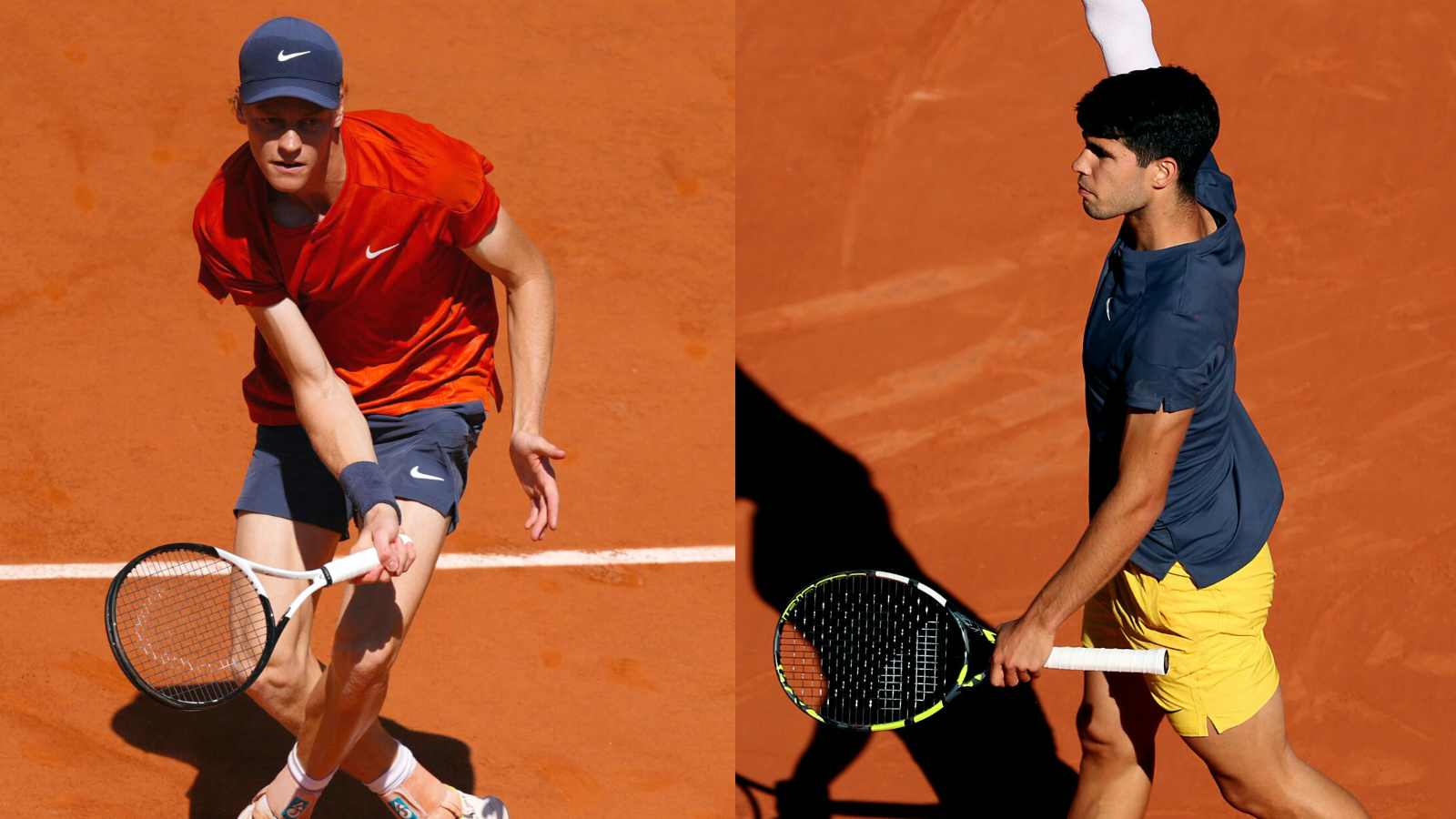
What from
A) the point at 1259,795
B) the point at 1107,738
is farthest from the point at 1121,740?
the point at 1259,795

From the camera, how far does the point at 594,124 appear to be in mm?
7848

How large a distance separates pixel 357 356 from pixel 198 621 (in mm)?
963

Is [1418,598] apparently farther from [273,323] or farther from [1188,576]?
[273,323]

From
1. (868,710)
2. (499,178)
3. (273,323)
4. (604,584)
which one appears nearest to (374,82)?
(499,178)

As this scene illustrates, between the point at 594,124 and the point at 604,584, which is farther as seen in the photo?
the point at 594,124

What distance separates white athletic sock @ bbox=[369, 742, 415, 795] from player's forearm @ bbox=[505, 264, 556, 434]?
3.32ft

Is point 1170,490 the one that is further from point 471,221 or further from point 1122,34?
point 471,221

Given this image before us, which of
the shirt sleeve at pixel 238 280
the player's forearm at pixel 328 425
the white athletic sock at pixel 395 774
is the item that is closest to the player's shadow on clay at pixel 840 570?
the white athletic sock at pixel 395 774

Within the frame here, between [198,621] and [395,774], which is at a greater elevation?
[198,621]

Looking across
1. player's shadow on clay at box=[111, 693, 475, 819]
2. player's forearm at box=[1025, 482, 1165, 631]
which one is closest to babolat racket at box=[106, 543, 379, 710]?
player's shadow on clay at box=[111, 693, 475, 819]

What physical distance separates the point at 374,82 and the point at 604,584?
2435 millimetres

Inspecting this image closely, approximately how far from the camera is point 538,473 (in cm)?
518

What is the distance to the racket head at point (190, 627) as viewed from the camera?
4.71 meters

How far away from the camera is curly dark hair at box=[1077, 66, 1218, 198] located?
446 cm
